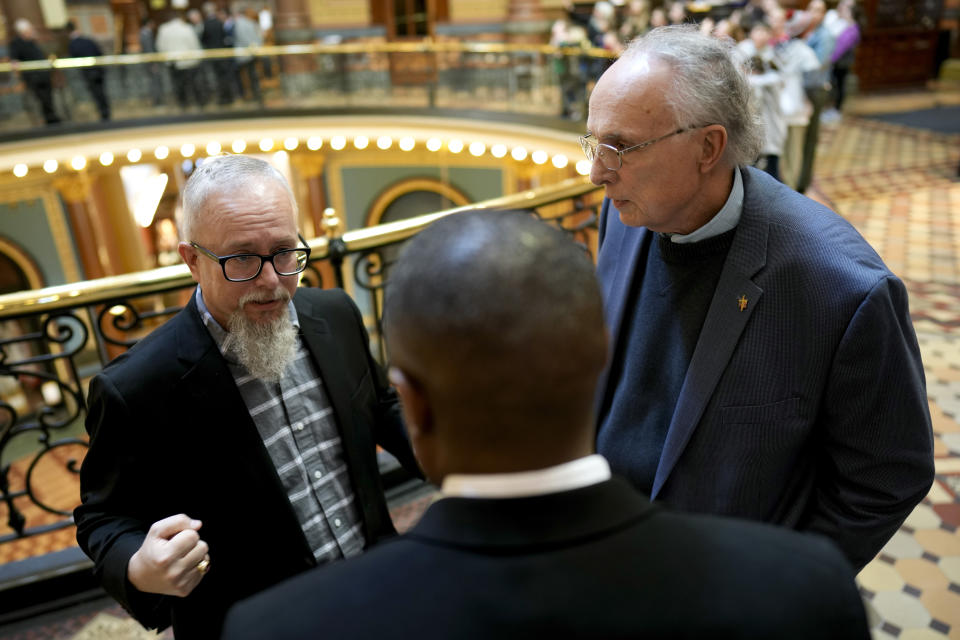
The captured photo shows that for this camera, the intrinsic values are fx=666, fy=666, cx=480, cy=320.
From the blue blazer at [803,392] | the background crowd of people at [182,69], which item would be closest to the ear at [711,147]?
the blue blazer at [803,392]

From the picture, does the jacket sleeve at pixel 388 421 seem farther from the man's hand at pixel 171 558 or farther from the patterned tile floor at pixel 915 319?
the patterned tile floor at pixel 915 319

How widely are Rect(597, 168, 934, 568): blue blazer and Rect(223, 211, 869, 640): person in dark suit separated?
78cm

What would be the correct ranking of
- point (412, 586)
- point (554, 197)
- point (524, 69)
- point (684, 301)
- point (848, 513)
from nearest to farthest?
point (412, 586) < point (848, 513) < point (684, 301) < point (554, 197) < point (524, 69)

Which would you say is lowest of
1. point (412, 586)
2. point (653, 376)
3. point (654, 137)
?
point (653, 376)

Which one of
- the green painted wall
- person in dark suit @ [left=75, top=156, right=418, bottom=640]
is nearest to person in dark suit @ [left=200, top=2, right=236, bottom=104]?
the green painted wall

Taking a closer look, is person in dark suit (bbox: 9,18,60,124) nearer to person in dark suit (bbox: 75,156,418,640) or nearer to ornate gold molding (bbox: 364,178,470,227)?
ornate gold molding (bbox: 364,178,470,227)

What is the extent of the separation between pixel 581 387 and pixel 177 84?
41.1ft

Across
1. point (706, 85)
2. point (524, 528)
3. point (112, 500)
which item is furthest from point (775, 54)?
point (524, 528)

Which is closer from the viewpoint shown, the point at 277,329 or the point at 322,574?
the point at 322,574

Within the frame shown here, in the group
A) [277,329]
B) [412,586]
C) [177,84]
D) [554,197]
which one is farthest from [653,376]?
[177,84]

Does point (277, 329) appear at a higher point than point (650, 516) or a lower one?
lower

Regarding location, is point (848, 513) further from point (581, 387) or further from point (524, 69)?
point (524, 69)

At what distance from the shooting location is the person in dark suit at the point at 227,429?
1397 mm

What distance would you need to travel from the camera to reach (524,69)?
34.2ft
